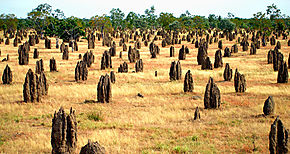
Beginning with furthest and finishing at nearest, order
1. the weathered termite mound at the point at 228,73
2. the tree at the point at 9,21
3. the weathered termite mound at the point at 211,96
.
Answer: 1. the tree at the point at 9,21
2. the weathered termite mound at the point at 228,73
3. the weathered termite mound at the point at 211,96

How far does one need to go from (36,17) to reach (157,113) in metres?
62.5

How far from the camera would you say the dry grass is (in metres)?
14.4

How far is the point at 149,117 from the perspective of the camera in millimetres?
19438

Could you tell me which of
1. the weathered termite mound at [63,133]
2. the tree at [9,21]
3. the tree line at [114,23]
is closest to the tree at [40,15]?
the tree line at [114,23]

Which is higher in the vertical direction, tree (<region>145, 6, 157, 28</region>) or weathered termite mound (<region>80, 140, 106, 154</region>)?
tree (<region>145, 6, 157, 28</region>)

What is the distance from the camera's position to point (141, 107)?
73.5 feet

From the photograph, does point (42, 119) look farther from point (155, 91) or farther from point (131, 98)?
point (155, 91)

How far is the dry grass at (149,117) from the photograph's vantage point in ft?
47.3

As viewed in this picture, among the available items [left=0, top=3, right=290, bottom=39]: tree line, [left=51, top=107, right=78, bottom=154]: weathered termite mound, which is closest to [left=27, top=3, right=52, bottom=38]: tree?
[left=0, top=3, right=290, bottom=39]: tree line

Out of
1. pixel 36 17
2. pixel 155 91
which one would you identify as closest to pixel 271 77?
pixel 155 91

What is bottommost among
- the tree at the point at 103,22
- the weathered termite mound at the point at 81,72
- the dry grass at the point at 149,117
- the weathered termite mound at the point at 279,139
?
the dry grass at the point at 149,117

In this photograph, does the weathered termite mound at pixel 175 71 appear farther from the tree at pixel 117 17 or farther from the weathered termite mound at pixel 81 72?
the tree at pixel 117 17

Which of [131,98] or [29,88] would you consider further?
[131,98]

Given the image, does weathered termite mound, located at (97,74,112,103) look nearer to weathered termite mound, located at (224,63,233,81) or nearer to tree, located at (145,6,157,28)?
weathered termite mound, located at (224,63,233,81)
